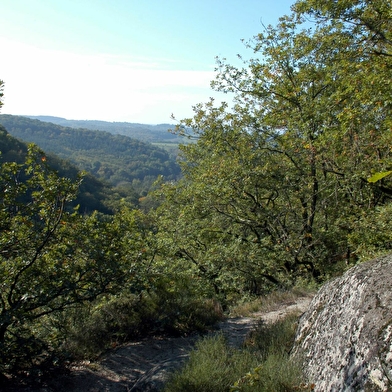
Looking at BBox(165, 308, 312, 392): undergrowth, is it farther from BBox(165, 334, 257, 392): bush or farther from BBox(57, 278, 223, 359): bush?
BBox(57, 278, 223, 359): bush

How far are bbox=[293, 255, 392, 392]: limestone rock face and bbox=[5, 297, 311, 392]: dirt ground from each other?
1.67 m

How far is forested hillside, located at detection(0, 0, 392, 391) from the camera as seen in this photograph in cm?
501

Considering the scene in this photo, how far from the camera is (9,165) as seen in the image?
4871 millimetres

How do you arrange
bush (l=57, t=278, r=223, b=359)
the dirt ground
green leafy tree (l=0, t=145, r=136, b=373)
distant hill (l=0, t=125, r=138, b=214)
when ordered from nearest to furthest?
the dirt ground, green leafy tree (l=0, t=145, r=136, b=373), bush (l=57, t=278, r=223, b=359), distant hill (l=0, t=125, r=138, b=214)

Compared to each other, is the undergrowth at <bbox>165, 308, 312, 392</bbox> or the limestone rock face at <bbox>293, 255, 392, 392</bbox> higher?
the limestone rock face at <bbox>293, 255, 392, 392</bbox>

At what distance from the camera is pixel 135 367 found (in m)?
5.20

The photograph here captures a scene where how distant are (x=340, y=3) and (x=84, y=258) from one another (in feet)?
25.7

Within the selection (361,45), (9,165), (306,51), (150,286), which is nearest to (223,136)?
(306,51)

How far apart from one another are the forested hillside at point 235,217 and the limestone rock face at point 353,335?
1.66 feet

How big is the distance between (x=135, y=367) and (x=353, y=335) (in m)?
3.38

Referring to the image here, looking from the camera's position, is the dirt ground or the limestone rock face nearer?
the limestone rock face

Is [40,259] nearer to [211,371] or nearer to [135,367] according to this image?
[135,367]

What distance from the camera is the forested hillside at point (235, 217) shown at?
16.4 ft

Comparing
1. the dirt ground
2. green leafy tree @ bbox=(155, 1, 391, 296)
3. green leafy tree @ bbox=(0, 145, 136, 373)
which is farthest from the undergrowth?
green leafy tree @ bbox=(155, 1, 391, 296)
